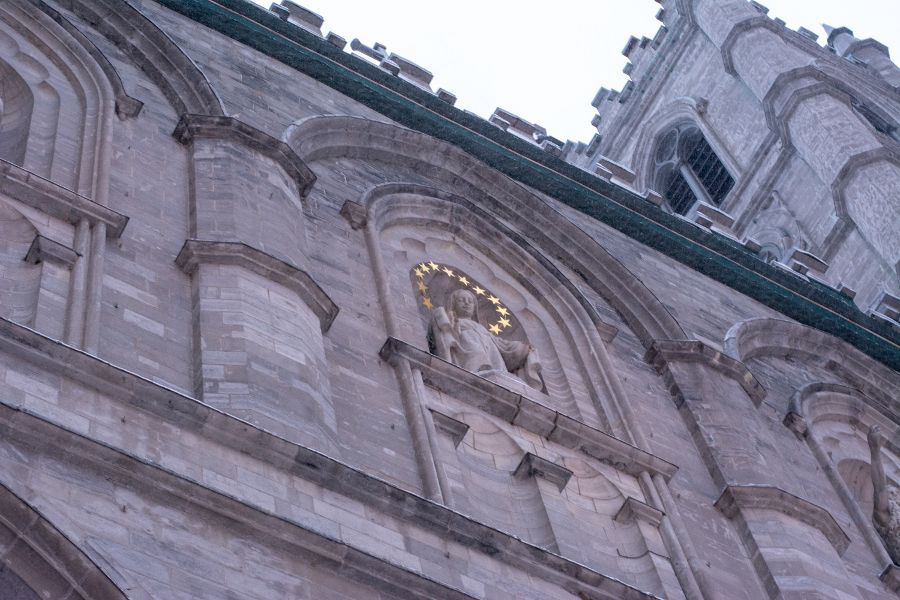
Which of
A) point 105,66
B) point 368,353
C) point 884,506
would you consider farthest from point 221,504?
point 884,506

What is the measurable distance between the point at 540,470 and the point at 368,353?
58.4 inches

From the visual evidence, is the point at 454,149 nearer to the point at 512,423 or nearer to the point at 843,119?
the point at 512,423

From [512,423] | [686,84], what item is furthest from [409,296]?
[686,84]

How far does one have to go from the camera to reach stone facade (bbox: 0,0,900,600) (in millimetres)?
9609

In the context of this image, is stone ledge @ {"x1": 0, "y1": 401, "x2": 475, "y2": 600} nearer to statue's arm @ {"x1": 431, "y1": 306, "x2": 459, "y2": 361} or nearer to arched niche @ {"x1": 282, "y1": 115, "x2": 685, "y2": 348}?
statue's arm @ {"x1": 431, "y1": 306, "x2": 459, "y2": 361}

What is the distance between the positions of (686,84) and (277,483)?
30.5 metres

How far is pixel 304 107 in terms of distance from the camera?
1736 cm

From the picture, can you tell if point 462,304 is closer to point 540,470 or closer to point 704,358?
point 704,358

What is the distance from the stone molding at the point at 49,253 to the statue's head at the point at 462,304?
14.7 feet

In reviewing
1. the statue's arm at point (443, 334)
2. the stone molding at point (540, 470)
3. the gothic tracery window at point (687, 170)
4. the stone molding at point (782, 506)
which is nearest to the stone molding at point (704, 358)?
the stone molding at point (782, 506)


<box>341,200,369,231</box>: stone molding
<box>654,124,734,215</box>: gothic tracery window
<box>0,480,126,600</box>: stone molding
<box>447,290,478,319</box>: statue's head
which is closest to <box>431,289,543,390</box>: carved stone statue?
<box>447,290,478,319</box>: statue's head

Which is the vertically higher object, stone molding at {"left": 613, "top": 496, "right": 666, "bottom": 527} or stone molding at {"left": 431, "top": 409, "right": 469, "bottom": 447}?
stone molding at {"left": 613, "top": 496, "right": 666, "bottom": 527}

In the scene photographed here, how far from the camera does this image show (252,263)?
12.8 metres

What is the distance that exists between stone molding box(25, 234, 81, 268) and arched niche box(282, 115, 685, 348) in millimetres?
5237
